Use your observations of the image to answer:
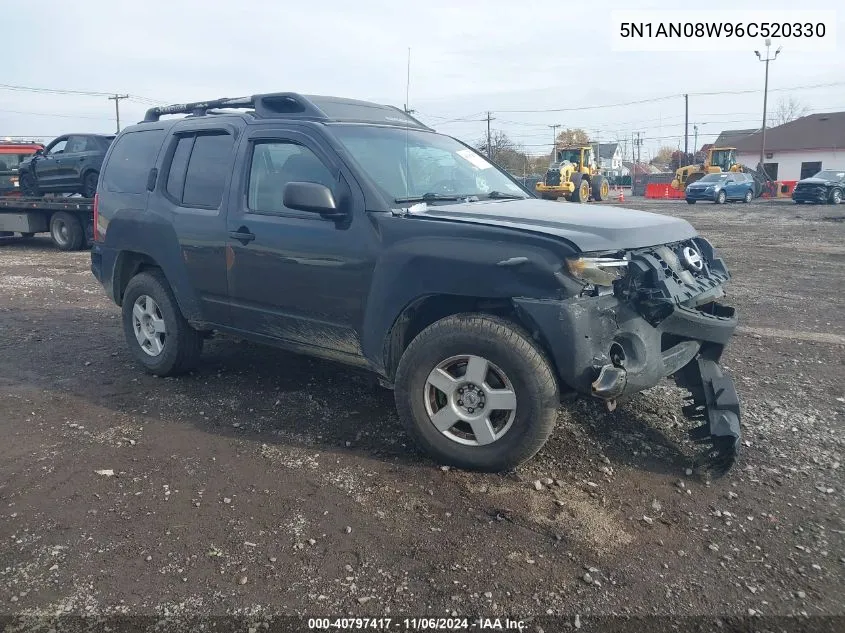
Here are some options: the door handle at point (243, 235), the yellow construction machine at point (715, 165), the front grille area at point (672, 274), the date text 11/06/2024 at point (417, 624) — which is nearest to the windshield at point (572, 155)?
the yellow construction machine at point (715, 165)

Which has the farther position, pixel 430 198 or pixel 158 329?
pixel 158 329

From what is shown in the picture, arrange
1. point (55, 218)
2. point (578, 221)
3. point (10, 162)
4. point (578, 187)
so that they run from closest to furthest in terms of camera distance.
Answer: point (578, 221), point (55, 218), point (10, 162), point (578, 187)

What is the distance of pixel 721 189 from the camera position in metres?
33.6

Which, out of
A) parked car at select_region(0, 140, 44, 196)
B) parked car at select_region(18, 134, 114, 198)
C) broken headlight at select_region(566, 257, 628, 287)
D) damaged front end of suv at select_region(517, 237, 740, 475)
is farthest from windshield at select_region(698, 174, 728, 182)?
broken headlight at select_region(566, 257, 628, 287)

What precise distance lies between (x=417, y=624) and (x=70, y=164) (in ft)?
51.5

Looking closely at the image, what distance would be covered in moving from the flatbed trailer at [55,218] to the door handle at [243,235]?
11.6 meters

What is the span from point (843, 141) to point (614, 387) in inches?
2290

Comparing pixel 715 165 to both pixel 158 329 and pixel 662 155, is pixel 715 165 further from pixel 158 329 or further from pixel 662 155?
pixel 662 155

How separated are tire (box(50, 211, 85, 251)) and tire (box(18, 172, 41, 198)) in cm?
110

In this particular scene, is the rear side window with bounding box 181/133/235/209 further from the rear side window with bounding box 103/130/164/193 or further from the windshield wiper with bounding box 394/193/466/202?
the windshield wiper with bounding box 394/193/466/202

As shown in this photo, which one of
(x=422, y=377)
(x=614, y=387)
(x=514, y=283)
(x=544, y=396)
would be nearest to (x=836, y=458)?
(x=614, y=387)

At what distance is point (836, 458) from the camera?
13.0 feet

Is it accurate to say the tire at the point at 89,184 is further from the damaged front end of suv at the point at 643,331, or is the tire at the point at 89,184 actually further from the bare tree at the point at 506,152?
Answer: the bare tree at the point at 506,152

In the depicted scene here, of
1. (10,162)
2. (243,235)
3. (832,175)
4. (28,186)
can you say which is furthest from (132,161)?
(832,175)
